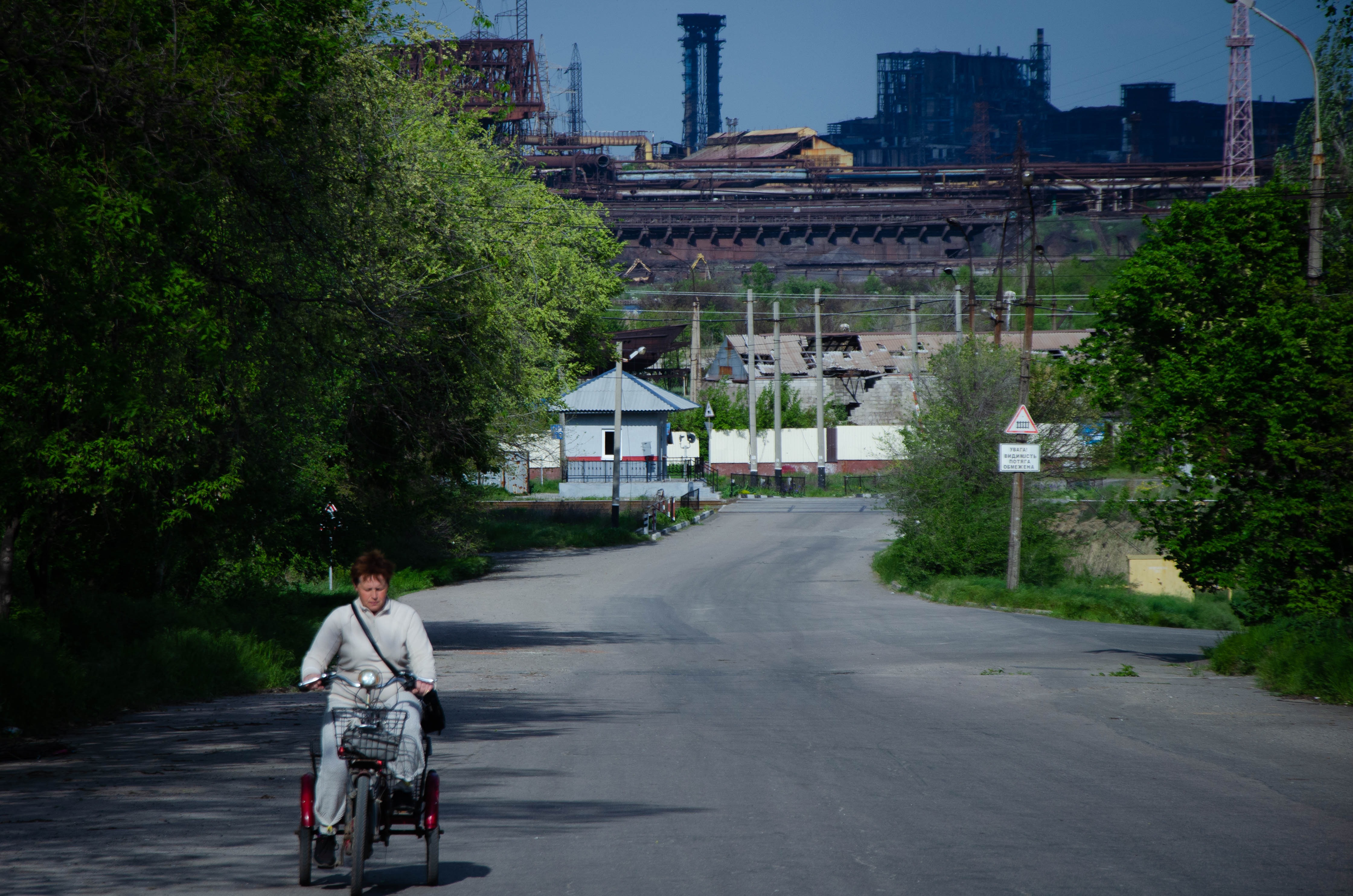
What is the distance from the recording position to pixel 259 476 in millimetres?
18484

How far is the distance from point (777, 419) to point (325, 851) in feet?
203

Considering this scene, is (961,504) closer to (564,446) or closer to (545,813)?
(545,813)

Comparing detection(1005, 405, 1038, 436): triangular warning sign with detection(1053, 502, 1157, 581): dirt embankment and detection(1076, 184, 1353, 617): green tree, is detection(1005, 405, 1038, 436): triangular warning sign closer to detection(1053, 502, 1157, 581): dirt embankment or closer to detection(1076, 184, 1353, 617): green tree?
detection(1053, 502, 1157, 581): dirt embankment

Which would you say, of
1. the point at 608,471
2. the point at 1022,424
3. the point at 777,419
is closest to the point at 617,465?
the point at 608,471

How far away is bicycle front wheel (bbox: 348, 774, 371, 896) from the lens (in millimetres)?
6004

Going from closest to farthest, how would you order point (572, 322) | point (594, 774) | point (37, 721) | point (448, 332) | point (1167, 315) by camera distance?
point (594, 774) → point (37, 721) → point (1167, 315) → point (448, 332) → point (572, 322)

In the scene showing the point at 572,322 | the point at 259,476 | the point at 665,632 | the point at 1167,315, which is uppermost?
the point at 572,322

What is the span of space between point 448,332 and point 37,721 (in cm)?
1135

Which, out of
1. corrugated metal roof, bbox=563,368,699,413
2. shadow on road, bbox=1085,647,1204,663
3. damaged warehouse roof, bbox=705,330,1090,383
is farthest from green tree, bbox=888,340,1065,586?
damaged warehouse roof, bbox=705,330,1090,383

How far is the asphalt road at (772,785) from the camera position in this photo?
6.52 m

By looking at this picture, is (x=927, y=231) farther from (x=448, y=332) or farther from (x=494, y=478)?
(x=448, y=332)

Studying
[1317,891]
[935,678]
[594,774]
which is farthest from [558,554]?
[1317,891]

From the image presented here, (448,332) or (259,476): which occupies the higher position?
(448,332)

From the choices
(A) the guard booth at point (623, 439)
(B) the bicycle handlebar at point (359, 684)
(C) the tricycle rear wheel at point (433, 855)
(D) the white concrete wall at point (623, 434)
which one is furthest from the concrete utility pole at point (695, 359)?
(C) the tricycle rear wheel at point (433, 855)
